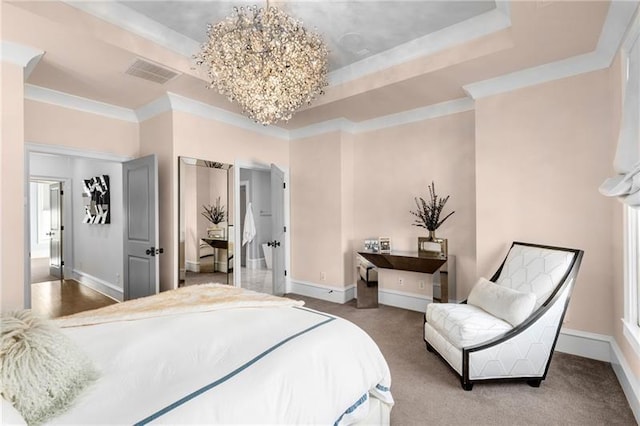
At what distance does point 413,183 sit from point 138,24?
11.4 ft

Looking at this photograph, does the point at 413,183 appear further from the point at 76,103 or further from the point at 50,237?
the point at 50,237

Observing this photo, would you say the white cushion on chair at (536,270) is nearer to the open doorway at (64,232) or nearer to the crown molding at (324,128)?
the crown molding at (324,128)

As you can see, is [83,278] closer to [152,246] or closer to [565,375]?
[152,246]

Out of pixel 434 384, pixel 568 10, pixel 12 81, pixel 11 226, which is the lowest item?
pixel 434 384

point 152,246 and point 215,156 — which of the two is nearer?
point 152,246

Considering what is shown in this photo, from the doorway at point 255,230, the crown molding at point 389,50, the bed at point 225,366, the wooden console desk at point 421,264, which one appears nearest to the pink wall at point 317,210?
the doorway at point 255,230

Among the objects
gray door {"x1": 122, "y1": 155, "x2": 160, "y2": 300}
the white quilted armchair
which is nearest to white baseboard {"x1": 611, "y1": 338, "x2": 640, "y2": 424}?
the white quilted armchair

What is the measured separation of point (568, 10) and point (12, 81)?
4274 millimetres

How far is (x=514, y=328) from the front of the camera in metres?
2.26

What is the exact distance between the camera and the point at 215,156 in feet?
13.4

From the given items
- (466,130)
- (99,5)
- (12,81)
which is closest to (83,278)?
(12,81)

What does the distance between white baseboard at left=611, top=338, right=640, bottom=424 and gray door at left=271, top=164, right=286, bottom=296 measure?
3745 millimetres

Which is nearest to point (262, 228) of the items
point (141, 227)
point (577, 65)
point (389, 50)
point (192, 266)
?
point (192, 266)

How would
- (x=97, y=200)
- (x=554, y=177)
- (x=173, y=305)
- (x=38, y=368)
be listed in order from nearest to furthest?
(x=38, y=368), (x=173, y=305), (x=554, y=177), (x=97, y=200)
